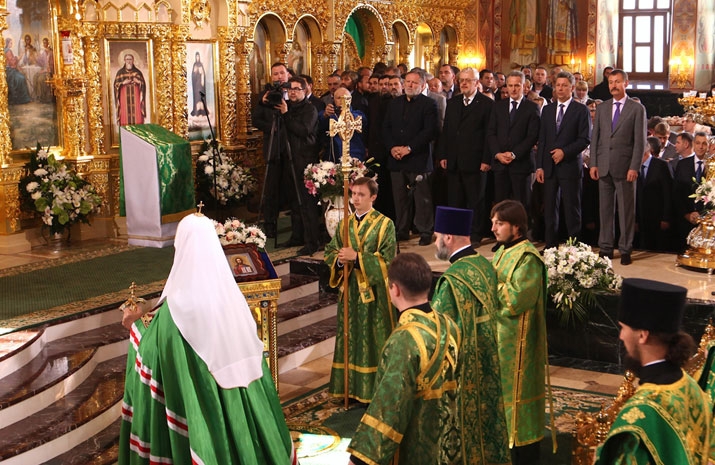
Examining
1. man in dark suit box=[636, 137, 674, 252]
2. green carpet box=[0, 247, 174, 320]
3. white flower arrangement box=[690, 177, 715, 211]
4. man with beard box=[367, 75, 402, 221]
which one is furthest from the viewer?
man with beard box=[367, 75, 402, 221]

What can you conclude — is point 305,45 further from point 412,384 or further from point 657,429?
point 657,429

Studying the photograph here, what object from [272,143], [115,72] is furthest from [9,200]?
[272,143]

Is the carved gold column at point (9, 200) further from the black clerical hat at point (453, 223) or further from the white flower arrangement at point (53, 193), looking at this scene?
the black clerical hat at point (453, 223)

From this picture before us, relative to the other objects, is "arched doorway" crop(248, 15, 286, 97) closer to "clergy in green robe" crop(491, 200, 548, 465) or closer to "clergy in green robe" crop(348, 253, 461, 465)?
"clergy in green robe" crop(491, 200, 548, 465)

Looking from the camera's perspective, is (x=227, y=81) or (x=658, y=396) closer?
(x=658, y=396)

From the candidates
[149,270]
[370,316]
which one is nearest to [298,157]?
[149,270]

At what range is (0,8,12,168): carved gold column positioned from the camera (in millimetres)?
10680

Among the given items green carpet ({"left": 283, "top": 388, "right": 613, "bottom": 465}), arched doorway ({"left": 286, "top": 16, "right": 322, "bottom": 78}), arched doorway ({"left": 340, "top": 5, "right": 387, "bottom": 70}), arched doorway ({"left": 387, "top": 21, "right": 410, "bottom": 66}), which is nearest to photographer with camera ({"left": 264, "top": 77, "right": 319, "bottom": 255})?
green carpet ({"left": 283, "top": 388, "right": 613, "bottom": 465})

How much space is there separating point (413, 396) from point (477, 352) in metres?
1.32

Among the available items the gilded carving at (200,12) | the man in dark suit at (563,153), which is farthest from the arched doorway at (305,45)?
the man in dark suit at (563,153)

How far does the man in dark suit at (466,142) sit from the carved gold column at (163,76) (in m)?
3.68

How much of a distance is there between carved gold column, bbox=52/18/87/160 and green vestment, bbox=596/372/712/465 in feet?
31.0

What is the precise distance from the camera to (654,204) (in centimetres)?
1066

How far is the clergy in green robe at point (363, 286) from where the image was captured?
7.12 meters
